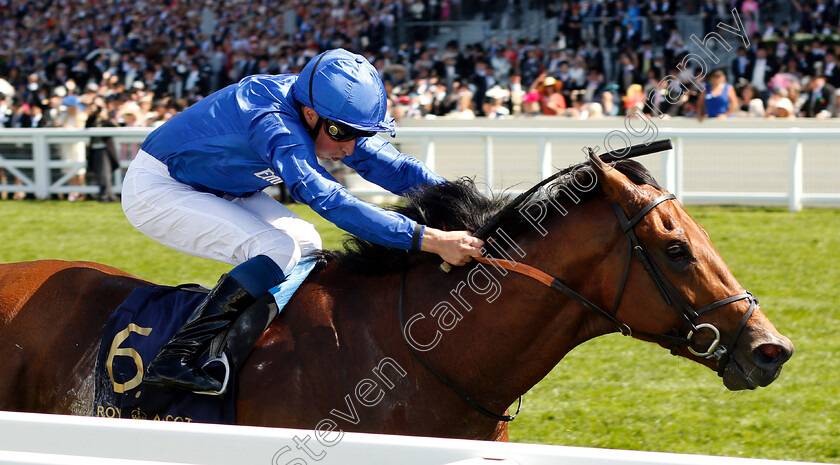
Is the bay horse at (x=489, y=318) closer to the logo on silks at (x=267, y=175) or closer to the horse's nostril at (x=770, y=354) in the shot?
the horse's nostril at (x=770, y=354)

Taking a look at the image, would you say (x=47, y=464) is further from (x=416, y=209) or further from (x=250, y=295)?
(x=416, y=209)

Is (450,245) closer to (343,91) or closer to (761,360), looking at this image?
(343,91)

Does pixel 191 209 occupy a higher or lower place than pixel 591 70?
higher

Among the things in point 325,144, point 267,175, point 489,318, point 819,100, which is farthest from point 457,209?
point 819,100

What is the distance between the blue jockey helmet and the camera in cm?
286

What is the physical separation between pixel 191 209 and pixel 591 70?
12.9 m

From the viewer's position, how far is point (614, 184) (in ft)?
8.93

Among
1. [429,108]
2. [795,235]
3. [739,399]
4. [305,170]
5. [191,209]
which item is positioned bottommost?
Answer: [429,108]

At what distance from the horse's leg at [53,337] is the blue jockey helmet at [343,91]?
3.15 ft

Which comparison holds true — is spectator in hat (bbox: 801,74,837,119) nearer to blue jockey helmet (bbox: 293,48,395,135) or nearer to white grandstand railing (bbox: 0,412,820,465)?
blue jockey helmet (bbox: 293,48,395,135)

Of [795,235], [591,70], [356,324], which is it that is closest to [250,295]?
[356,324]

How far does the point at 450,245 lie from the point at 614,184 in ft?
1.69

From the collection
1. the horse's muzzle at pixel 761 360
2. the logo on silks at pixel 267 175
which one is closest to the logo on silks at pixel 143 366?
the logo on silks at pixel 267 175

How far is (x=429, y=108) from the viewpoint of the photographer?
47.3 ft
